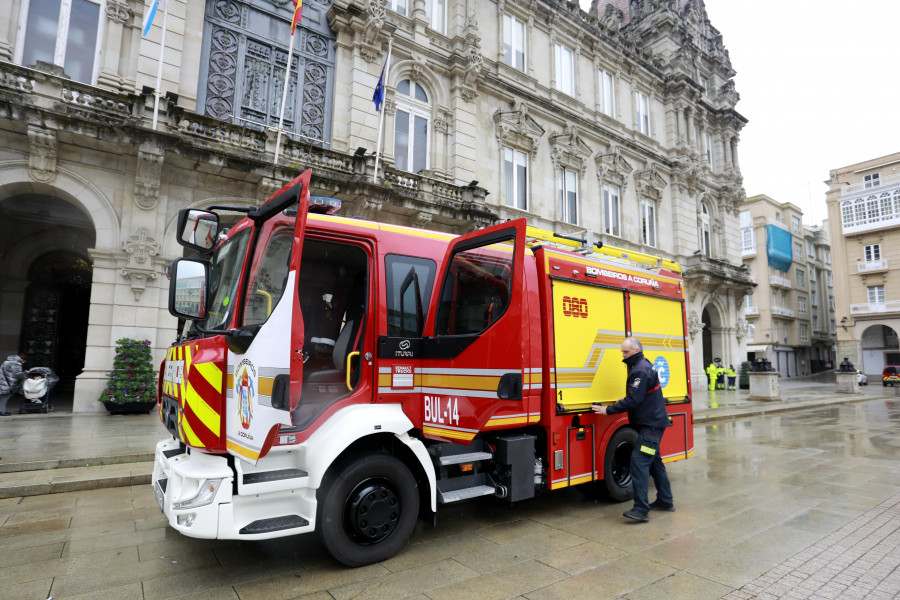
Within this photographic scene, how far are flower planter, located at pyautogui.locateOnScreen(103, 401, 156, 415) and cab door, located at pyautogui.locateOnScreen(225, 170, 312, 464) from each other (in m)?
9.02

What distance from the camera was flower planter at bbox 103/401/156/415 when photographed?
1069 centimetres

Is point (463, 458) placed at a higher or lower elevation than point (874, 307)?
lower

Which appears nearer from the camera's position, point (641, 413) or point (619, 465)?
point (641, 413)

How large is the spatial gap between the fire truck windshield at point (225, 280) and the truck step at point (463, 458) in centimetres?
228

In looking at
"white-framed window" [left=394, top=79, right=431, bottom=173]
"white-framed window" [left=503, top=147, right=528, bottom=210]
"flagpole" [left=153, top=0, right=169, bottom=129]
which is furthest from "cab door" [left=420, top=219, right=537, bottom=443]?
"white-framed window" [left=503, top=147, right=528, bottom=210]

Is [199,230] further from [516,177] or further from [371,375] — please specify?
[516,177]

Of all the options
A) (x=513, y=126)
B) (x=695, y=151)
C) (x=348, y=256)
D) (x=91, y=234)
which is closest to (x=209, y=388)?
(x=348, y=256)

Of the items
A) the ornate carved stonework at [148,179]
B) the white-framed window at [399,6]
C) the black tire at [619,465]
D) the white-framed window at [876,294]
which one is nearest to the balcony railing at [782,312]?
the white-framed window at [876,294]

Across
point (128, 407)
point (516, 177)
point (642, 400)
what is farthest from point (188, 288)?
point (516, 177)

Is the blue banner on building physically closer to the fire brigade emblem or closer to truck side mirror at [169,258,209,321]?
truck side mirror at [169,258,209,321]

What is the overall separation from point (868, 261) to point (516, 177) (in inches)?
1690

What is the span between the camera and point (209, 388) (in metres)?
3.75

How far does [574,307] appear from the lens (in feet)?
17.6

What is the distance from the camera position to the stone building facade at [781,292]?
45938mm
